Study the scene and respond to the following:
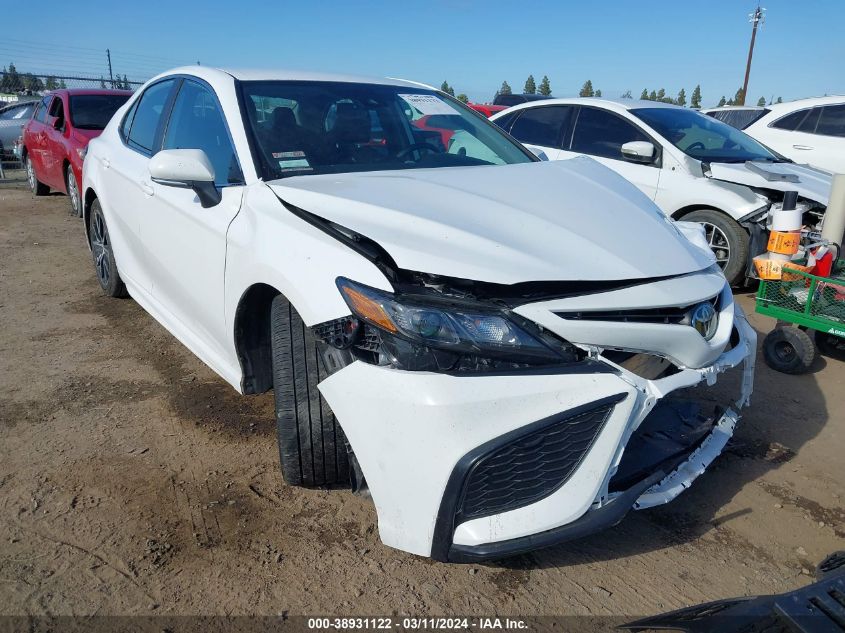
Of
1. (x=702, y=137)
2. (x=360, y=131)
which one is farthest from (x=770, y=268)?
(x=702, y=137)

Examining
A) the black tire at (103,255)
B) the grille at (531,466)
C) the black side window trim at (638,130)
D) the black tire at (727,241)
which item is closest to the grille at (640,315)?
the grille at (531,466)

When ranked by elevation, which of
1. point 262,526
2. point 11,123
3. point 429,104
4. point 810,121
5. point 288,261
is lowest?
point 262,526

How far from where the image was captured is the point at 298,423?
95.6 inches

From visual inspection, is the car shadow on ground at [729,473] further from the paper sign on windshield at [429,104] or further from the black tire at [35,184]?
the black tire at [35,184]

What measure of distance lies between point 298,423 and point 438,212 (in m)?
0.89

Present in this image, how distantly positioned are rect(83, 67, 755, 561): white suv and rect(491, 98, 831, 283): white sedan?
303cm

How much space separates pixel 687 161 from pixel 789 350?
2.36 m

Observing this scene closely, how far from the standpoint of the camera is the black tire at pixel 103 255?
4.73m

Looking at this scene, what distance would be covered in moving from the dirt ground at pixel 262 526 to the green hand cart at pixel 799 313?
421 millimetres

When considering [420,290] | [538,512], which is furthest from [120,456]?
[538,512]

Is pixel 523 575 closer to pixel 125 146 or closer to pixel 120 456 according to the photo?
pixel 120 456

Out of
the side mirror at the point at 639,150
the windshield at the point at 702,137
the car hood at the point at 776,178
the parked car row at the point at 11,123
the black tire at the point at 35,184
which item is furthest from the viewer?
the parked car row at the point at 11,123

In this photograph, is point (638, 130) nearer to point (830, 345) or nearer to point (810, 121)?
point (830, 345)

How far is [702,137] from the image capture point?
646 centimetres
